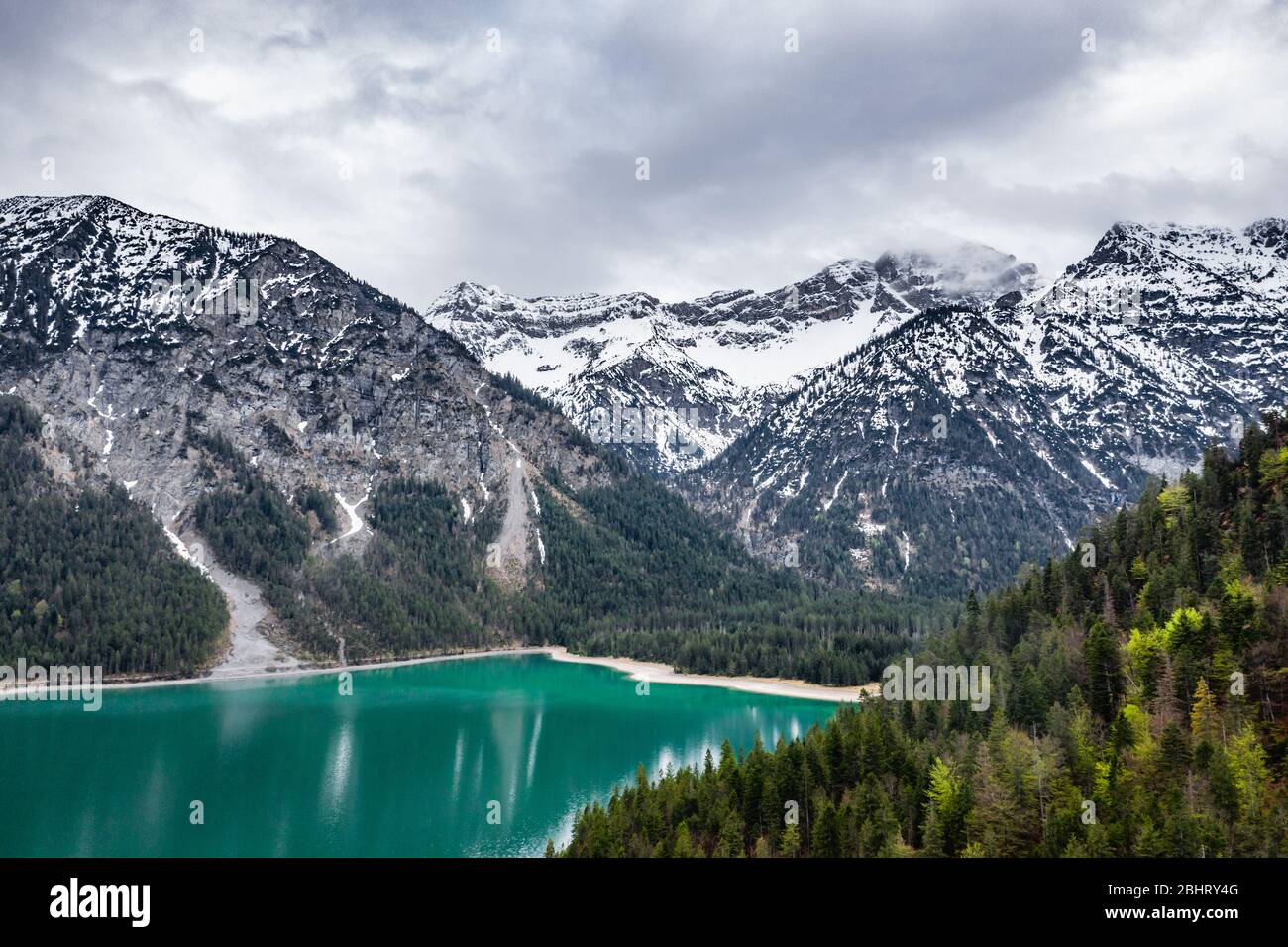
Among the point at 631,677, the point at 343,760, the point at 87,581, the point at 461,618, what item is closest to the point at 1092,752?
the point at 343,760

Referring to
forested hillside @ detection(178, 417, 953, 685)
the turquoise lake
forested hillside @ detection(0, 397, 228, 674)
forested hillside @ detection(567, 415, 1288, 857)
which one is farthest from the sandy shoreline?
forested hillside @ detection(567, 415, 1288, 857)

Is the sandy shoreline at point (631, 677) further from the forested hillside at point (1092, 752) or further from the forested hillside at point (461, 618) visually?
the forested hillside at point (1092, 752)

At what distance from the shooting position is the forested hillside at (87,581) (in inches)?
5143

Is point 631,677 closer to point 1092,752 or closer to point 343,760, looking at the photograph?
point 343,760

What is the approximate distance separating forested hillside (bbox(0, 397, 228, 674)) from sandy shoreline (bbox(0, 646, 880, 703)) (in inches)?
224

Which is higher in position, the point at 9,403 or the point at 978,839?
the point at 9,403

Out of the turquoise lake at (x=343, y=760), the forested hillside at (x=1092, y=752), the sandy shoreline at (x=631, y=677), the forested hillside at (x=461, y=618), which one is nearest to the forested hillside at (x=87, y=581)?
the sandy shoreline at (x=631, y=677)

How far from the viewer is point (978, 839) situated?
4150 centimetres

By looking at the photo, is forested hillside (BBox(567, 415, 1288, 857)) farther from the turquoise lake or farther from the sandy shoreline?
the sandy shoreline

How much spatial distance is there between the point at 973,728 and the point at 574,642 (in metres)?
132

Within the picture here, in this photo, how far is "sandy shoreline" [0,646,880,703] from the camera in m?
123
